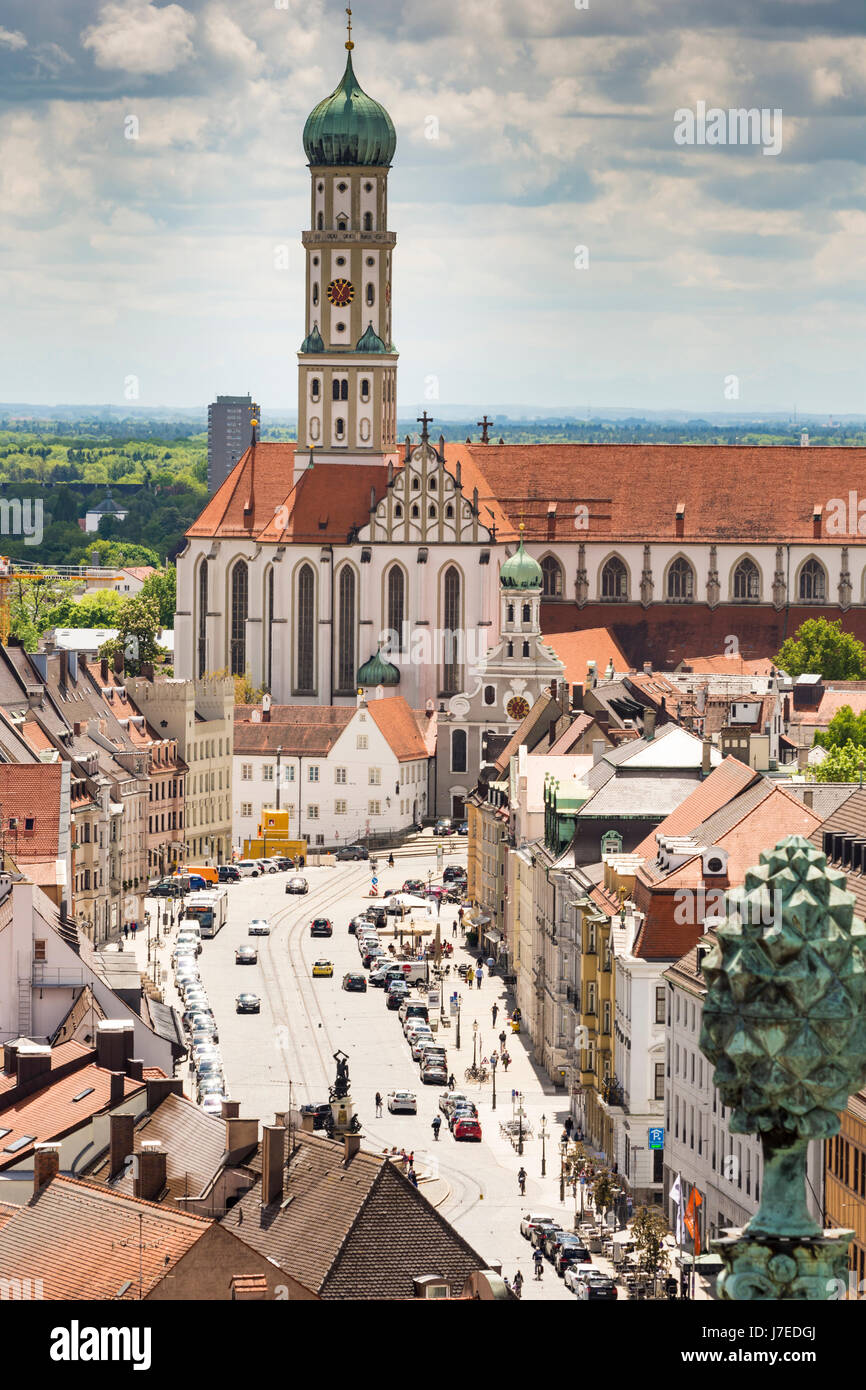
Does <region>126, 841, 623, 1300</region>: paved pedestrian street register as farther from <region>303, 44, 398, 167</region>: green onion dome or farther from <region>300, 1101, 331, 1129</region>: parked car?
<region>303, 44, 398, 167</region>: green onion dome

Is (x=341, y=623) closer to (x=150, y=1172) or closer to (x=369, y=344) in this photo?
(x=369, y=344)

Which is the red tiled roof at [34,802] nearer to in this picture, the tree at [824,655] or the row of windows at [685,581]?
the tree at [824,655]

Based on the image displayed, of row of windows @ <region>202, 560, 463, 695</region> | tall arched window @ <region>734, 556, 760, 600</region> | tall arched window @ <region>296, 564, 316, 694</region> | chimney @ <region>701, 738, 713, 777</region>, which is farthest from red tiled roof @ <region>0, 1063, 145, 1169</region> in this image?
tall arched window @ <region>734, 556, 760, 600</region>

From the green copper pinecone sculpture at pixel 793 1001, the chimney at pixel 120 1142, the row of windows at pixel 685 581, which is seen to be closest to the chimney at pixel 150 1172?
the chimney at pixel 120 1142

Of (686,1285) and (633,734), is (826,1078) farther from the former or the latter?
(633,734)

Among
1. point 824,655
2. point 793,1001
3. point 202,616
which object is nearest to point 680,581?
point 824,655
